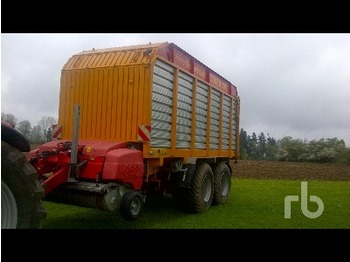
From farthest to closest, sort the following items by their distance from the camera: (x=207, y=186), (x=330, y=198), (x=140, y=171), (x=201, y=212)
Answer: (x=330, y=198)
(x=207, y=186)
(x=201, y=212)
(x=140, y=171)

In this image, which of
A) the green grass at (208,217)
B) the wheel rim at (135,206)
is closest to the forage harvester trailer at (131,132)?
the wheel rim at (135,206)

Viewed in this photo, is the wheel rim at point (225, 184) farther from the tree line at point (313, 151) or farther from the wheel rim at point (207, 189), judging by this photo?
the tree line at point (313, 151)

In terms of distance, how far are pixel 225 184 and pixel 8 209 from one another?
709 centimetres

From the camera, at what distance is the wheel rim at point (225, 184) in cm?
964

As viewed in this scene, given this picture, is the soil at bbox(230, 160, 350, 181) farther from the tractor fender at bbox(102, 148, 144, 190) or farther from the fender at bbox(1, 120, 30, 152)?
the fender at bbox(1, 120, 30, 152)

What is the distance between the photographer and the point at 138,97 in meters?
5.88

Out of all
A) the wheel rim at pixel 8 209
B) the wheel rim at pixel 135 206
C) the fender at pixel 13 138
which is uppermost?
the fender at pixel 13 138

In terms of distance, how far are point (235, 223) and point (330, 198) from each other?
5.07 m

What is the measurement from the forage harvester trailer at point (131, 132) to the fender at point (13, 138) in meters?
1.27

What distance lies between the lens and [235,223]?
269 inches

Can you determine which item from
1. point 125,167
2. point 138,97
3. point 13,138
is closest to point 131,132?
point 138,97
